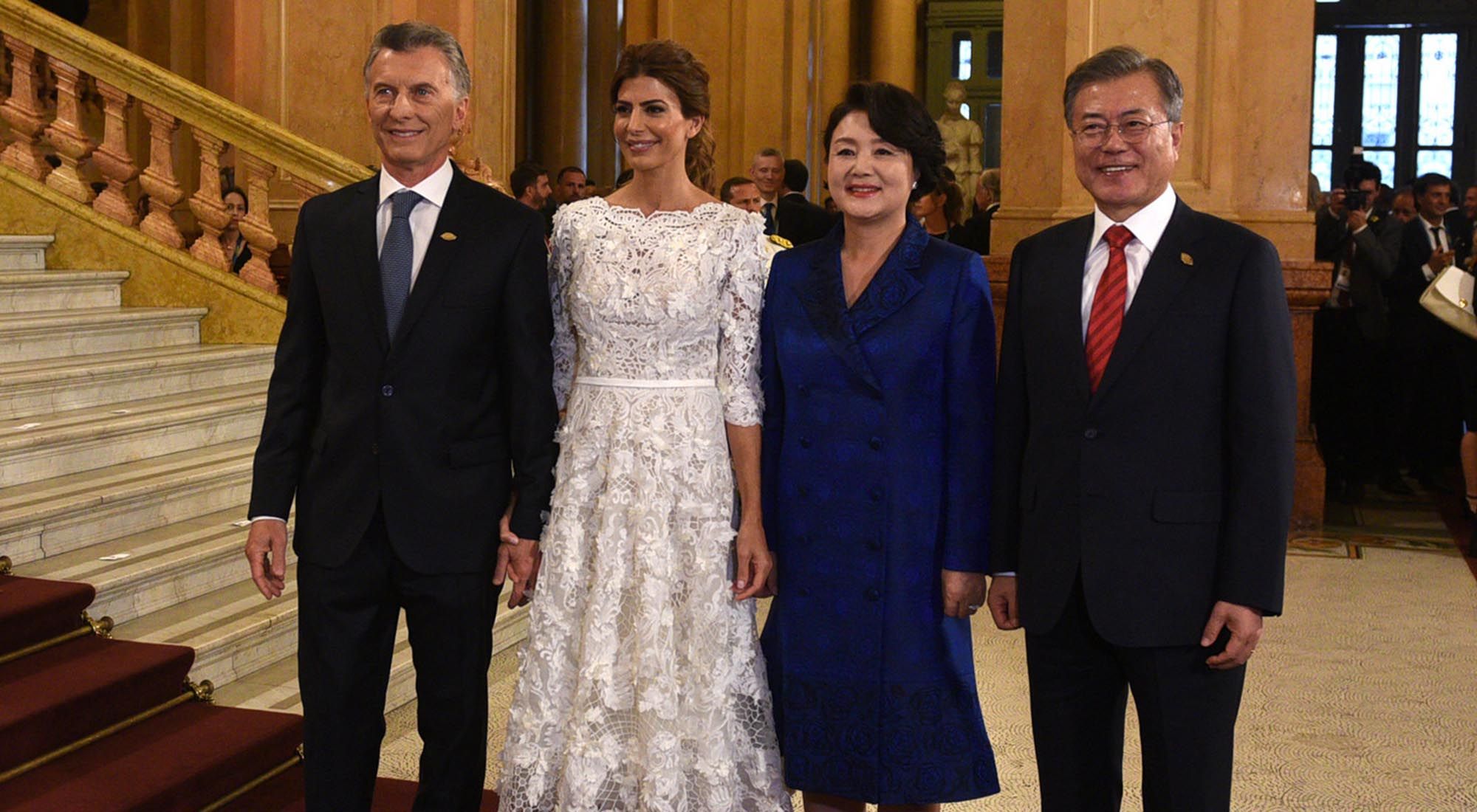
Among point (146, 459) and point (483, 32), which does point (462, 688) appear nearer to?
point (146, 459)

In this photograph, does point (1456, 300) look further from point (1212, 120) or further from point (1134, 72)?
point (1134, 72)

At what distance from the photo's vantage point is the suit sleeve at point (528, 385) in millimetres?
3033

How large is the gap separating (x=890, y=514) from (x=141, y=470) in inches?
140

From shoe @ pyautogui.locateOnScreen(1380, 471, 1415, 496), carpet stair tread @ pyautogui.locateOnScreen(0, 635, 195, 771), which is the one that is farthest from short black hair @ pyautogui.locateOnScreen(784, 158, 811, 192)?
carpet stair tread @ pyautogui.locateOnScreen(0, 635, 195, 771)

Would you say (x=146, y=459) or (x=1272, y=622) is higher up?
(x=146, y=459)

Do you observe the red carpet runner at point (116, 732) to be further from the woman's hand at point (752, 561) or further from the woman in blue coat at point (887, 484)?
the woman in blue coat at point (887, 484)

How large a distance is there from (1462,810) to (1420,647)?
1.90 meters

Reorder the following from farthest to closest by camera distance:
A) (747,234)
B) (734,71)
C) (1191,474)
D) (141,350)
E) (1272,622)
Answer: (734,71), (141,350), (1272,622), (747,234), (1191,474)

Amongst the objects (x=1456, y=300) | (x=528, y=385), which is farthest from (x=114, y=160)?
(x=1456, y=300)

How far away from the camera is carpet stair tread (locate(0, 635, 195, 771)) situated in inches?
147

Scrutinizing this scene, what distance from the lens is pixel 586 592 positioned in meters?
3.23

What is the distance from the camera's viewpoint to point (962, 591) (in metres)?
3.00

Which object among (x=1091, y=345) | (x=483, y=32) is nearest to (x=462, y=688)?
(x=1091, y=345)

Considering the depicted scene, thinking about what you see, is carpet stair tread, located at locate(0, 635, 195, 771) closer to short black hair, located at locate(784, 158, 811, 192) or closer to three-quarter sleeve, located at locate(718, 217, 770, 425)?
three-quarter sleeve, located at locate(718, 217, 770, 425)
